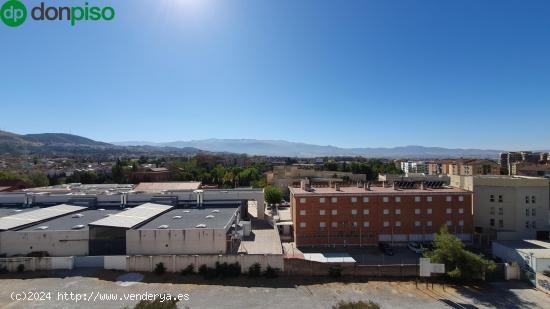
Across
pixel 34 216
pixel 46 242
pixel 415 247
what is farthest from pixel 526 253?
pixel 34 216

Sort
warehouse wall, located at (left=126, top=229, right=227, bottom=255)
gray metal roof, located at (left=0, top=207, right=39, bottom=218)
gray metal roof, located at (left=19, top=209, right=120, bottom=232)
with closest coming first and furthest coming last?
warehouse wall, located at (left=126, top=229, right=227, bottom=255) < gray metal roof, located at (left=19, top=209, right=120, bottom=232) < gray metal roof, located at (left=0, top=207, right=39, bottom=218)

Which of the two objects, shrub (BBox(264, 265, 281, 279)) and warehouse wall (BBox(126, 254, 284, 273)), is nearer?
warehouse wall (BBox(126, 254, 284, 273))

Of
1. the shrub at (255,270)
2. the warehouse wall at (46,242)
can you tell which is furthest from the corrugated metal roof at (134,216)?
the shrub at (255,270)

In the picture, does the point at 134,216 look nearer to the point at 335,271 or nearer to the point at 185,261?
the point at 185,261

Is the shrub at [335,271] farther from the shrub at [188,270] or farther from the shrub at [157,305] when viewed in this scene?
the shrub at [157,305]

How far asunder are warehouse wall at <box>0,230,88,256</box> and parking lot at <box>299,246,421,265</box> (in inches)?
826

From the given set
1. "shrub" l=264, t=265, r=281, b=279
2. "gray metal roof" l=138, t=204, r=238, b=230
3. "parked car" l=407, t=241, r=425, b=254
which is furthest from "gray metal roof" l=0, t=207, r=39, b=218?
"parked car" l=407, t=241, r=425, b=254

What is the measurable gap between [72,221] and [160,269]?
13257mm

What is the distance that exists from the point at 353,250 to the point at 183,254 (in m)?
17.5

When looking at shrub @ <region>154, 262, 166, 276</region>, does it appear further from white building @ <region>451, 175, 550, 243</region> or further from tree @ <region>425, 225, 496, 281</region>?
white building @ <region>451, 175, 550, 243</region>

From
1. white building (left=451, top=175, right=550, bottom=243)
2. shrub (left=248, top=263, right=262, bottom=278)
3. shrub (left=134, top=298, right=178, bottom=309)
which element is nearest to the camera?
shrub (left=134, top=298, right=178, bottom=309)

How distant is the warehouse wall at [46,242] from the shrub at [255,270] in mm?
14832

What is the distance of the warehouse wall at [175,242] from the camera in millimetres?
29625

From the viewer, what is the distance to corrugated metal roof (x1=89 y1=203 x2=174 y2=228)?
1223 inches
